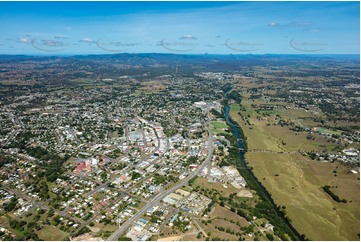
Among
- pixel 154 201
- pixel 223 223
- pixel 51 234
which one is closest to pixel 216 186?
pixel 223 223

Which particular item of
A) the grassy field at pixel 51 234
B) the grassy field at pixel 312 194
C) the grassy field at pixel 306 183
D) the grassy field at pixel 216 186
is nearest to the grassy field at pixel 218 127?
the grassy field at pixel 306 183

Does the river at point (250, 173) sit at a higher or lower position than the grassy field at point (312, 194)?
lower

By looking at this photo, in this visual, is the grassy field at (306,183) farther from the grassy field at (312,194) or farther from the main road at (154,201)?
the main road at (154,201)

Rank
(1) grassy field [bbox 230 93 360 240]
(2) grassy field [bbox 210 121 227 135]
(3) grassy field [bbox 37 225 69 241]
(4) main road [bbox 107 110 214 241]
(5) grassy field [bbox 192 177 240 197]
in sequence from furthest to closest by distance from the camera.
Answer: (2) grassy field [bbox 210 121 227 135] → (5) grassy field [bbox 192 177 240 197] → (1) grassy field [bbox 230 93 360 240] → (4) main road [bbox 107 110 214 241] → (3) grassy field [bbox 37 225 69 241]

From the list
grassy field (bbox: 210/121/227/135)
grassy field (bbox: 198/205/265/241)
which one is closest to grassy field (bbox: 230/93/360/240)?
grassy field (bbox: 198/205/265/241)

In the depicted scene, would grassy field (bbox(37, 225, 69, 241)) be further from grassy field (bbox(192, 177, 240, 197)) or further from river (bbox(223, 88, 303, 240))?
river (bbox(223, 88, 303, 240))

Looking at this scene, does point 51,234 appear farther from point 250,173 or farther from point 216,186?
point 250,173
